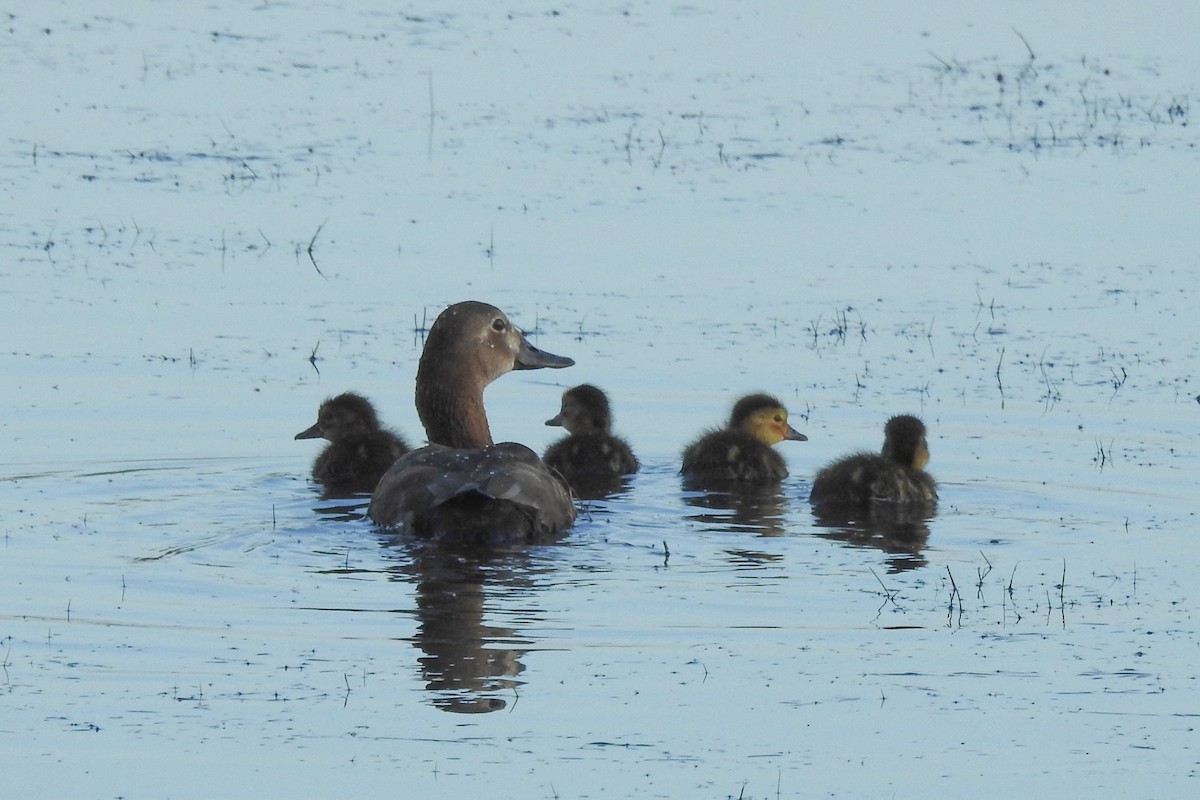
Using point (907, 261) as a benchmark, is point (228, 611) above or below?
below

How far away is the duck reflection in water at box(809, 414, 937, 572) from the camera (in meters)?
10.6

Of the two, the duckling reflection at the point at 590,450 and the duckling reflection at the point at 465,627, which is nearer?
the duckling reflection at the point at 465,627

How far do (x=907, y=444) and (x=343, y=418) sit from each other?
9.35 feet

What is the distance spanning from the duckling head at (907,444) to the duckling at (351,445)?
244cm

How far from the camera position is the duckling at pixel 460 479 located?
9.81 m

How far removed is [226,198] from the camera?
17406mm

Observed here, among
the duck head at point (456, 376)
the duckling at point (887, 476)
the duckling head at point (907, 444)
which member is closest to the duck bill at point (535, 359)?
the duck head at point (456, 376)

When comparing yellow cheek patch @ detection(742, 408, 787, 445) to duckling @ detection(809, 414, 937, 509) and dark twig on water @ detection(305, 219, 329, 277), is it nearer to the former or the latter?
duckling @ detection(809, 414, 937, 509)

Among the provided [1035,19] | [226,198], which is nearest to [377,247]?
[226,198]

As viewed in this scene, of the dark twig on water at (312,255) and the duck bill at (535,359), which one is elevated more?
the dark twig on water at (312,255)

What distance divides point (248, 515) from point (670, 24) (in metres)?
16.9

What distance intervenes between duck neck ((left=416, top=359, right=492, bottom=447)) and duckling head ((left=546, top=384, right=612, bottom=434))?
3.42 ft

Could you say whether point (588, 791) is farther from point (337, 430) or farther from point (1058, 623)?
point (337, 430)

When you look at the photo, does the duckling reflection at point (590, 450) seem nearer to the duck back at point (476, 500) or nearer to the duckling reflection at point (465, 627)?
the duck back at point (476, 500)
